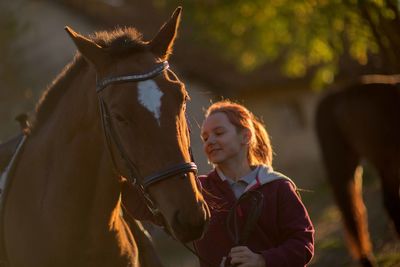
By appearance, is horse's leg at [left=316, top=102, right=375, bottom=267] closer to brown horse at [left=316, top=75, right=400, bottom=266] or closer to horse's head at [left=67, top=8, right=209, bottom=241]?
brown horse at [left=316, top=75, right=400, bottom=266]

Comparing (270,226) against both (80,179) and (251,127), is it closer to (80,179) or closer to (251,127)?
(251,127)

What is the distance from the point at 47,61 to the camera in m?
22.8

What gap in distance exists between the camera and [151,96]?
3916mm

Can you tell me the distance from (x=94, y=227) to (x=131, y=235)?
44cm

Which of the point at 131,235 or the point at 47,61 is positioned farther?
the point at 47,61

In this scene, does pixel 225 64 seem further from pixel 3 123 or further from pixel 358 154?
pixel 358 154

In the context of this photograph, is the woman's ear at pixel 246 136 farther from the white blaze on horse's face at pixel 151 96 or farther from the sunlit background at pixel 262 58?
the white blaze on horse's face at pixel 151 96

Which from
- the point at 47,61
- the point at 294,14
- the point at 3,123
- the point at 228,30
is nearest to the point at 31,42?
the point at 47,61

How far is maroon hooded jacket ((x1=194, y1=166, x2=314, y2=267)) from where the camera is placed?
417cm

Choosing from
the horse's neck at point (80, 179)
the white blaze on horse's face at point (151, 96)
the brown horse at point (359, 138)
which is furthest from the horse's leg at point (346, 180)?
the white blaze on horse's face at point (151, 96)

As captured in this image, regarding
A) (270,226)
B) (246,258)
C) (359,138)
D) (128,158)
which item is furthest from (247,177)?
(359,138)

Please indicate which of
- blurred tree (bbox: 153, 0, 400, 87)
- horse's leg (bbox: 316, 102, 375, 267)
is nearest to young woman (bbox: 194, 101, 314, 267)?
horse's leg (bbox: 316, 102, 375, 267)

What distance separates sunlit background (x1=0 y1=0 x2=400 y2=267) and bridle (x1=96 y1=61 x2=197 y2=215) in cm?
88

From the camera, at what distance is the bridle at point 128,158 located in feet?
12.5
